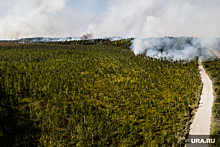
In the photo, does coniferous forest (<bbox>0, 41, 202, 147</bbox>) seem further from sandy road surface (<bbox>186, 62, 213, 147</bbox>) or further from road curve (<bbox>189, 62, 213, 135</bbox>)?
road curve (<bbox>189, 62, 213, 135</bbox>)

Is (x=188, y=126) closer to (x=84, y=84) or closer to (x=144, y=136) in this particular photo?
(x=144, y=136)

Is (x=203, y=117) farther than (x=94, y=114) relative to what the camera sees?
No

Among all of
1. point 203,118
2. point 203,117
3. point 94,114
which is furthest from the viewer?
point 94,114

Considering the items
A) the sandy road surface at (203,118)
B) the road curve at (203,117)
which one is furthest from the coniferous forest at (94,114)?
the road curve at (203,117)

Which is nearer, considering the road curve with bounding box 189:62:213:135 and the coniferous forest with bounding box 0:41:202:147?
the road curve with bounding box 189:62:213:135

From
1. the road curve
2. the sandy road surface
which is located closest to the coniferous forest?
the sandy road surface

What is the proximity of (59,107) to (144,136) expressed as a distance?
74.5 metres

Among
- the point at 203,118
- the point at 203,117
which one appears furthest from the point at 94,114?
the point at 203,117

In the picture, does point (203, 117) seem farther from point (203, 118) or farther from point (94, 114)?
point (94, 114)

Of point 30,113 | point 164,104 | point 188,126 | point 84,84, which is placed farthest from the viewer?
point 84,84

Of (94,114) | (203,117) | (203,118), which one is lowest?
(203,118)

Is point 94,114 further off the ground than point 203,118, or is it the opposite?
point 94,114

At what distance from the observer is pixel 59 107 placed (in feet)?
454

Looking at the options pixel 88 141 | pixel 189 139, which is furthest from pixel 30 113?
pixel 189 139
